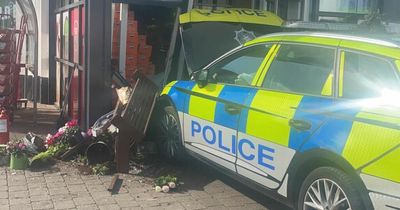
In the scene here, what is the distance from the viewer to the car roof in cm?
379

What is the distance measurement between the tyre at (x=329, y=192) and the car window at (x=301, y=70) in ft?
2.17

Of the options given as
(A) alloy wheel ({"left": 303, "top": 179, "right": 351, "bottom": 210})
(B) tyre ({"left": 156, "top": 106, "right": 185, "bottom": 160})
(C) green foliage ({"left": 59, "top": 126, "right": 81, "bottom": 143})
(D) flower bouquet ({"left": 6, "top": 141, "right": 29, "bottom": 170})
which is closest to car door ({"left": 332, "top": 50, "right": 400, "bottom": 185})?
(A) alloy wheel ({"left": 303, "top": 179, "right": 351, "bottom": 210})

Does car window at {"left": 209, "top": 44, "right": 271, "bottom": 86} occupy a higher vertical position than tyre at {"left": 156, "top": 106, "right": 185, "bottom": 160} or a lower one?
higher

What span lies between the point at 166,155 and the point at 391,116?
337 cm

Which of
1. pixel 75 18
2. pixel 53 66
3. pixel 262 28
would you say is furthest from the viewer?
pixel 53 66

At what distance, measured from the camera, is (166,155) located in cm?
633

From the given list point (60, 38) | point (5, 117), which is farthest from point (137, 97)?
point (60, 38)

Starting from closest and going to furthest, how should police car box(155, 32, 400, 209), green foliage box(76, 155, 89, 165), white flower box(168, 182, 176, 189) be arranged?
police car box(155, 32, 400, 209), white flower box(168, 182, 176, 189), green foliage box(76, 155, 89, 165)

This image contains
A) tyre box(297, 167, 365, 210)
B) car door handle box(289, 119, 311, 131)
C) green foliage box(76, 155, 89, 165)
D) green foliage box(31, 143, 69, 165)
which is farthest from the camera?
green foliage box(76, 155, 89, 165)

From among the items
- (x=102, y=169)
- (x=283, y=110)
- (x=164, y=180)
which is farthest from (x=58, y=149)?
(x=283, y=110)

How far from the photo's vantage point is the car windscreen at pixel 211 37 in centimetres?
720

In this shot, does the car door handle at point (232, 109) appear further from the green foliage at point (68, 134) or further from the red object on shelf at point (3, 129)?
the red object on shelf at point (3, 129)

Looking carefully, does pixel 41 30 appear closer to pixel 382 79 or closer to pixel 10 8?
pixel 10 8

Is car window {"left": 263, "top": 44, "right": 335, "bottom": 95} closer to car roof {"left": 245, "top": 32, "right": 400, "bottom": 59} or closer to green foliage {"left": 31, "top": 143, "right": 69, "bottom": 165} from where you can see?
car roof {"left": 245, "top": 32, "right": 400, "bottom": 59}
